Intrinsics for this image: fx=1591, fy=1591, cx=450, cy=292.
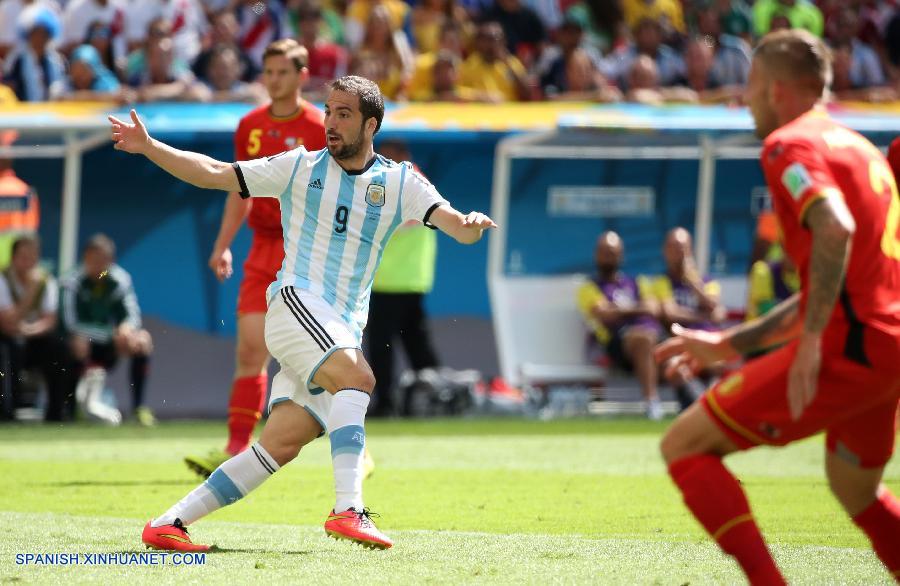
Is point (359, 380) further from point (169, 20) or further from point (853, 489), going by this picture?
point (169, 20)

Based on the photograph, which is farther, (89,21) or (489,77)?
(489,77)

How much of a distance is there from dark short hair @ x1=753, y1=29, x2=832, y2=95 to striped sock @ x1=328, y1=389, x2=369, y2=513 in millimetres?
2341

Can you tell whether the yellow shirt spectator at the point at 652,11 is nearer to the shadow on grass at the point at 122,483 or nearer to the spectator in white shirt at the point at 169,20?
the spectator in white shirt at the point at 169,20

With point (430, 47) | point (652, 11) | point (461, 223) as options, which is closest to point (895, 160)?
point (461, 223)

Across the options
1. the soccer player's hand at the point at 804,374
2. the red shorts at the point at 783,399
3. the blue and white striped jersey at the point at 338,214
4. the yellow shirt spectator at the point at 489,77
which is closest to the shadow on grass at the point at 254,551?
the blue and white striped jersey at the point at 338,214

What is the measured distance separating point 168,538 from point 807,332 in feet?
9.53

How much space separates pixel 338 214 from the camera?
6.84 metres

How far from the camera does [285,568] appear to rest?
616cm

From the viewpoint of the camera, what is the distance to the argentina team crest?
6.87m

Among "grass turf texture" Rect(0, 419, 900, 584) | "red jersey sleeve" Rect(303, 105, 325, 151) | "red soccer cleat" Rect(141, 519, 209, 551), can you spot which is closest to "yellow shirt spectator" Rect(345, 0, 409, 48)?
"grass turf texture" Rect(0, 419, 900, 584)

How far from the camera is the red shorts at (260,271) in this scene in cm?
934

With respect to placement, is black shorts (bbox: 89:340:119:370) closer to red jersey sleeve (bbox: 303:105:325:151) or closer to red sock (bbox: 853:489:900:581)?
red jersey sleeve (bbox: 303:105:325:151)

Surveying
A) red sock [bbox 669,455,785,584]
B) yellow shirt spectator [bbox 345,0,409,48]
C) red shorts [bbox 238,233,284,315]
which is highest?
yellow shirt spectator [bbox 345,0,409,48]

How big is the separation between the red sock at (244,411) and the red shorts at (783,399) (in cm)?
478
